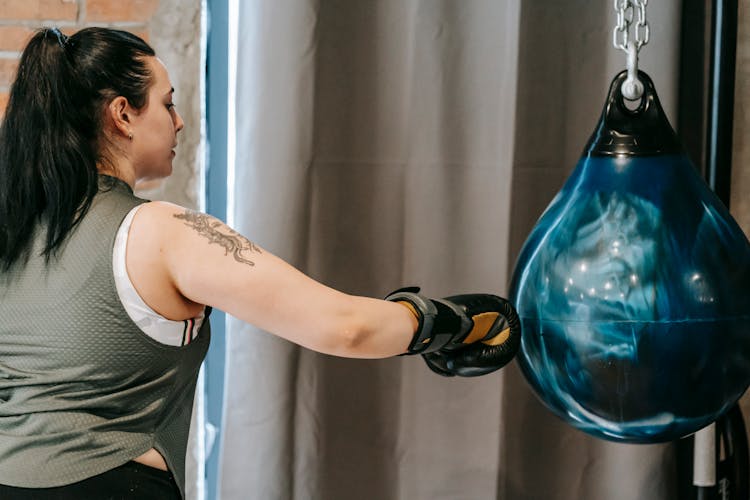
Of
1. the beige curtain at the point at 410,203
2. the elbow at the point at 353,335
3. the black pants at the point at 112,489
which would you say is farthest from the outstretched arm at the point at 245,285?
the beige curtain at the point at 410,203

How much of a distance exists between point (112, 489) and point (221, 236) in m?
0.32

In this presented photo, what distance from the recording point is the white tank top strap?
39.2 inches

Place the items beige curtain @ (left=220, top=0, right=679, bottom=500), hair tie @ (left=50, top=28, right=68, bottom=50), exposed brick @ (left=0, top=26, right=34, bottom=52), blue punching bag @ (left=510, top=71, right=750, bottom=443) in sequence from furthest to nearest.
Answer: exposed brick @ (left=0, top=26, right=34, bottom=52)
beige curtain @ (left=220, top=0, right=679, bottom=500)
hair tie @ (left=50, top=28, right=68, bottom=50)
blue punching bag @ (left=510, top=71, right=750, bottom=443)

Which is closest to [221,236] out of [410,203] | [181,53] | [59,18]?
[410,203]

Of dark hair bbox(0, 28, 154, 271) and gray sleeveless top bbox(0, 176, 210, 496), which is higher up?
dark hair bbox(0, 28, 154, 271)

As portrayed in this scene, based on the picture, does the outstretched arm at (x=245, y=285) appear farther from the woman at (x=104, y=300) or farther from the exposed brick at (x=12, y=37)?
the exposed brick at (x=12, y=37)

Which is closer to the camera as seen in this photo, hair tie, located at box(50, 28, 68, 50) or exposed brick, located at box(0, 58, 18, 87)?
hair tie, located at box(50, 28, 68, 50)

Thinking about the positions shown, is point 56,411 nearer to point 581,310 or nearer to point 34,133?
point 34,133

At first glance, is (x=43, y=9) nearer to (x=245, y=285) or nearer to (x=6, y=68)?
(x=6, y=68)

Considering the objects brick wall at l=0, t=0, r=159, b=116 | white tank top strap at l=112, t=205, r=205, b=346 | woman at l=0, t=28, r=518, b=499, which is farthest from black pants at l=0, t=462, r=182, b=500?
brick wall at l=0, t=0, r=159, b=116

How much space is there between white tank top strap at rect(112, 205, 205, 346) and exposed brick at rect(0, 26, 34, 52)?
81 centimetres

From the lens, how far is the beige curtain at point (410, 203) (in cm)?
152

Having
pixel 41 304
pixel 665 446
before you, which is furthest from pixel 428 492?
pixel 41 304

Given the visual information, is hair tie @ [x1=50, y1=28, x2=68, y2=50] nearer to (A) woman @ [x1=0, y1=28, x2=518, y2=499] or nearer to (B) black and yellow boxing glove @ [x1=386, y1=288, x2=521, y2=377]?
(A) woman @ [x1=0, y1=28, x2=518, y2=499]
